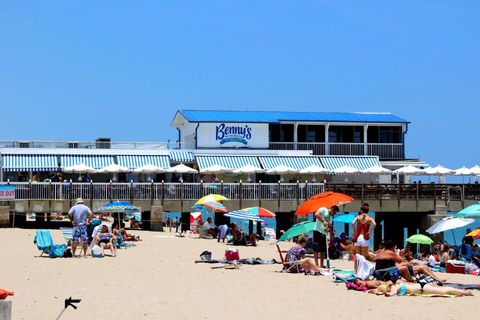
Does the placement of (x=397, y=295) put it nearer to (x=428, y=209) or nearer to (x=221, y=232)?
(x=221, y=232)

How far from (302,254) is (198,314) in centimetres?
697

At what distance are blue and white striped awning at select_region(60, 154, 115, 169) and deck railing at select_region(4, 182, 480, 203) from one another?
728 cm

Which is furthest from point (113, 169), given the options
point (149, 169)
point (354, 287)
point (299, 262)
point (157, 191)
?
point (354, 287)

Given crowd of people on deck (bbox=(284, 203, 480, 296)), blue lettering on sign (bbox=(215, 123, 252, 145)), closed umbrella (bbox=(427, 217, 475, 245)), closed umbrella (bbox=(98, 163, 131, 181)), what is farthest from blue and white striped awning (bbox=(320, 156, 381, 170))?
crowd of people on deck (bbox=(284, 203, 480, 296))

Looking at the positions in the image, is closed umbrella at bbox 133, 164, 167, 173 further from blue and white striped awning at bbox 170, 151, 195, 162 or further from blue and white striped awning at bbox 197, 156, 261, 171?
blue and white striped awning at bbox 170, 151, 195, 162

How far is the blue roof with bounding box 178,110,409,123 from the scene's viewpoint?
51.0 m

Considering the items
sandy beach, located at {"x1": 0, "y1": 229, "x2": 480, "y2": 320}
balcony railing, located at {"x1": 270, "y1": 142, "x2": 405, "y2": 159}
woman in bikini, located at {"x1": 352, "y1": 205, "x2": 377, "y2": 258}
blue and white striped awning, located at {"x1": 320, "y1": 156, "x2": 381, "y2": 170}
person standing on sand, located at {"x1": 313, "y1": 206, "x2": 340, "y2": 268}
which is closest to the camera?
sandy beach, located at {"x1": 0, "y1": 229, "x2": 480, "y2": 320}

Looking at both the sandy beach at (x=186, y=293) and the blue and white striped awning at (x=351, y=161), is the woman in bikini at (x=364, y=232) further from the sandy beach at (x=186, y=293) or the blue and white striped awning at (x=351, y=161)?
the blue and white striped awning at (x=351, y=161)

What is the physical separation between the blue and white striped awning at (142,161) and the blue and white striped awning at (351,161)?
8558 mm

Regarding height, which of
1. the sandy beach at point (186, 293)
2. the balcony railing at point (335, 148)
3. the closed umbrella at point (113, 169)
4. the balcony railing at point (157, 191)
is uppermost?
the balcony railing at point (335, 148)

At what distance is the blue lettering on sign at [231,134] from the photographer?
50156mm

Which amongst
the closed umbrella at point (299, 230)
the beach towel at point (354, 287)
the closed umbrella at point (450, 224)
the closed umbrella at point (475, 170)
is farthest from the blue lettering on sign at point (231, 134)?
the beach towel at point (354, 287)

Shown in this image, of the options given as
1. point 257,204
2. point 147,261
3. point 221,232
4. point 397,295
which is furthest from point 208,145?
point 397,295

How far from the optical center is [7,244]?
27156 mm
